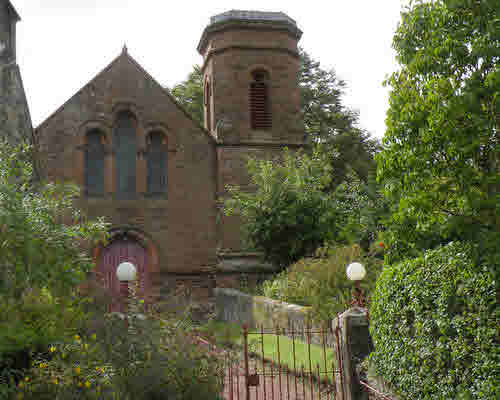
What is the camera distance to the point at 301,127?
71.7 feet

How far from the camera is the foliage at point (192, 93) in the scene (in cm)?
3033

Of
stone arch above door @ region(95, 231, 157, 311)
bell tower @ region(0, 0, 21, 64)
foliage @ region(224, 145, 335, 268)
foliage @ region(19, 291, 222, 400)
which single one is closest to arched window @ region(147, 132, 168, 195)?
stone arch above door @ region(95, 231, 157, 311)

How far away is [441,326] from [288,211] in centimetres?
1108

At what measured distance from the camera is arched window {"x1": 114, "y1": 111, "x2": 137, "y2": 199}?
20.2 meters

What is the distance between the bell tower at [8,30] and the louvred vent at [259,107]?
949cm

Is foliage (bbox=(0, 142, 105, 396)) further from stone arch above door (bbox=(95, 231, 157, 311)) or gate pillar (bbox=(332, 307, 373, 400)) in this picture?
stone arch above door (bbox=(95, 231, 157, 311))

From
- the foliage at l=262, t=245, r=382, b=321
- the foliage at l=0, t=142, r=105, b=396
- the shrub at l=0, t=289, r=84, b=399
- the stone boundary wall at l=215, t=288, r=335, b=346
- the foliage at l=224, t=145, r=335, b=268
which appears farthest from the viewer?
the foliage at l=224, t=145, r=335, b=268

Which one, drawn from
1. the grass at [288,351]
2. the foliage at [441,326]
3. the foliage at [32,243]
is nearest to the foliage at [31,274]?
the foliage at [32,243]

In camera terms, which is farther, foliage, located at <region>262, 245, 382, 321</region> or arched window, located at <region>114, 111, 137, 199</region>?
arched window, located at <region>114, 111, 137, 199</region>

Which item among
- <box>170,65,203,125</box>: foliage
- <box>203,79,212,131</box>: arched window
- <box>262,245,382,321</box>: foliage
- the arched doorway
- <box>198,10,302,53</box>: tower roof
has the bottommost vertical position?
<box>262,245,382,321</box>: foliage

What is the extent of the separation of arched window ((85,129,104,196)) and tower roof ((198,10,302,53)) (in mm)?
5988

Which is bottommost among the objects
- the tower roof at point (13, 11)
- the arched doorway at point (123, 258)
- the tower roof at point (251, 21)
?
the arched doorway at point (123, 258)

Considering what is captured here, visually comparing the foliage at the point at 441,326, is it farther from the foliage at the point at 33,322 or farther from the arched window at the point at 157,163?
the arched window at the point at 157,163

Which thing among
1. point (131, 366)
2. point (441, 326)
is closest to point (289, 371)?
point (131, 366)
